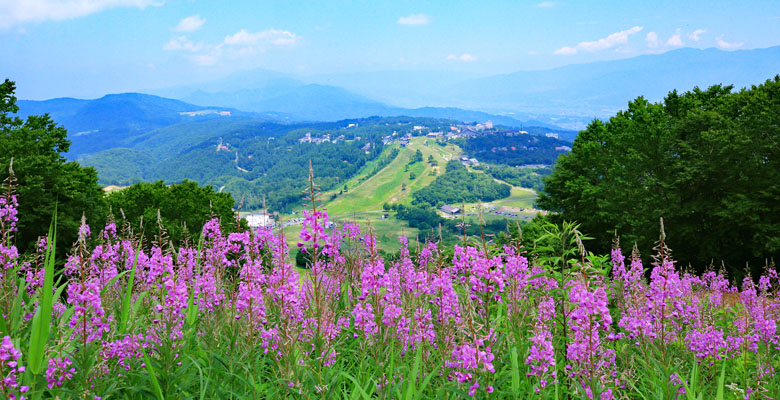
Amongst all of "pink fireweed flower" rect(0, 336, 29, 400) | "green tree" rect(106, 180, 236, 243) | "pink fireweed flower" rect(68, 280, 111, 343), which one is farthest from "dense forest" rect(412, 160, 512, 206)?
"pink fireweed flower" rect(0, 336, 29, 400)

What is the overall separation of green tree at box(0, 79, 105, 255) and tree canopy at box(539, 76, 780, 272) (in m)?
37.4

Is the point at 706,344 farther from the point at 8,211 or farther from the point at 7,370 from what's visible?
the point at 8,211

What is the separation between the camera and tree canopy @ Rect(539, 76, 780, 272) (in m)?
27.8

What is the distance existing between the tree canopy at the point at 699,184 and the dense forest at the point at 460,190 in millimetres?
125929

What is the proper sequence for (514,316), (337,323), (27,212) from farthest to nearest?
(27,212)
(337,323)
(514,316)

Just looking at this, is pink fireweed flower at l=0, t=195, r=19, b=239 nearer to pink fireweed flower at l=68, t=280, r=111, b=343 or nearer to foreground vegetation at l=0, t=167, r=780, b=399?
foreground vegetation at l=0, t=167, r=780, b=399

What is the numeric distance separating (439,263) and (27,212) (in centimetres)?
3552

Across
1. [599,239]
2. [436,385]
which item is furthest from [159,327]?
[599,239]

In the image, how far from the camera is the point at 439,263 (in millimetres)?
3617

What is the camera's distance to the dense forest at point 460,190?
560ft

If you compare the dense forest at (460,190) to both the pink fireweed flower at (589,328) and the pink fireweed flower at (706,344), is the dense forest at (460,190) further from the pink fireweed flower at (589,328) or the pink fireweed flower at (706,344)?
the pink fireweed flower at (589,328)

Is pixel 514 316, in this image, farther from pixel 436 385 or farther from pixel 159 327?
pixel 159 327

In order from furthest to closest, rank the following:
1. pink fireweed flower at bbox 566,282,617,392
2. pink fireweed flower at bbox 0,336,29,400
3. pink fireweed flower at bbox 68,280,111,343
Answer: pink fireweed flower at bbox 68,280,111,343 < pink fireweed flower at bbox 566,282,617,392 < pink fireweed flower at bbox 0,336,29,400

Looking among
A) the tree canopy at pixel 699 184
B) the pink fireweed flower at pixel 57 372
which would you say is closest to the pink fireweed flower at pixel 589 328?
the pink fireweed flower at pixel 57 372
